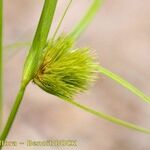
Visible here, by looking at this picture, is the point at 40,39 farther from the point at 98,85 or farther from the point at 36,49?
the point at 98,85

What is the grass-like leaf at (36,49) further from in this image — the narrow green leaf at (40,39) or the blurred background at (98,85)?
the blurred background at (98,85)

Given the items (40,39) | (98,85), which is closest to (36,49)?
(40,39)

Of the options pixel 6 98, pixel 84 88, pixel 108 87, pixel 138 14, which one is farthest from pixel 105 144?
pixel 84 88

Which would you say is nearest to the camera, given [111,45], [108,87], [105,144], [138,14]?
[105,144]

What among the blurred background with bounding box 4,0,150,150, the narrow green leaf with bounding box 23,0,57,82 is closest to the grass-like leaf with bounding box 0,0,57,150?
the narrow green leaf with bounding box 23,0,57,82

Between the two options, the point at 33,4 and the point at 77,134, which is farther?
the point at 33,4

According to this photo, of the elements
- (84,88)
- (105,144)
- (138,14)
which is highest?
(138,14)

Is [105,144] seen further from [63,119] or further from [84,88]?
[84,88]
